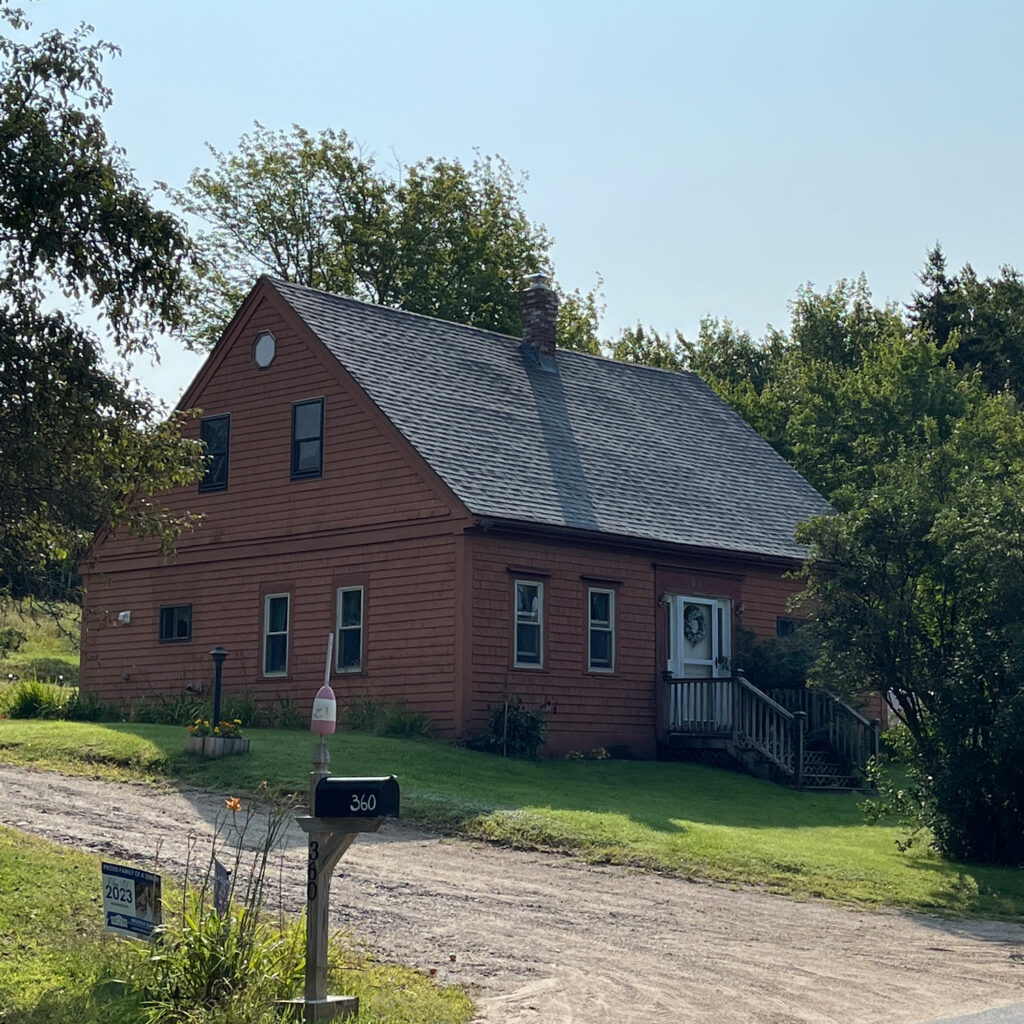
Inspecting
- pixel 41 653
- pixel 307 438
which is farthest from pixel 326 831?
pixel 41 653

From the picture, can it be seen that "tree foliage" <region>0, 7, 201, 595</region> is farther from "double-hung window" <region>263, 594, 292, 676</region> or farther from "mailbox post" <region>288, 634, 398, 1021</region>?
"double-hung window" <region>263, 594, 292, 676</region>

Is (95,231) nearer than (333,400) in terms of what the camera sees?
Yes

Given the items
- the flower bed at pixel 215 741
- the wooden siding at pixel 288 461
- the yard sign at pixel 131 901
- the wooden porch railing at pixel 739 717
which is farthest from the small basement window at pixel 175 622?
the yard sign at pixel 131 901

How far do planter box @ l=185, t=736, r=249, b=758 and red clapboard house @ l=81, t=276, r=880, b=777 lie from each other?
164 inches

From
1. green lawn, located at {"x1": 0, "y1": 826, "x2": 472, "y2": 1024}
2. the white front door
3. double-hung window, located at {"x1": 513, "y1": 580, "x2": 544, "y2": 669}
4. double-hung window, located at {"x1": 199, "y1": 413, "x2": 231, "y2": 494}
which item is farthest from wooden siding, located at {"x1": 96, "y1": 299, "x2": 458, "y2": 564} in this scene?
green lawn, located at {"x1": 0, "y1": 826, "x2": 472, "y2": 1024}

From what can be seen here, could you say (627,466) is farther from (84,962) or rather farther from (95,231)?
(84,962)

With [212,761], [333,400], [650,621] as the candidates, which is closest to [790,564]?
[650,621]

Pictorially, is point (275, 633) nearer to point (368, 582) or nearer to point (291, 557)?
point (291, 557)

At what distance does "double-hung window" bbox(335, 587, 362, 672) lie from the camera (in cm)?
2527

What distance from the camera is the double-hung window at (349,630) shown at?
2527 centimetres

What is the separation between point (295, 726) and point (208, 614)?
3723 mm

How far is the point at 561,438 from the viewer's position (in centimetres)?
2797

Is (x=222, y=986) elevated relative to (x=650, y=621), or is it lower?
lower

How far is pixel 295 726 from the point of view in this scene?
25.1 meters
